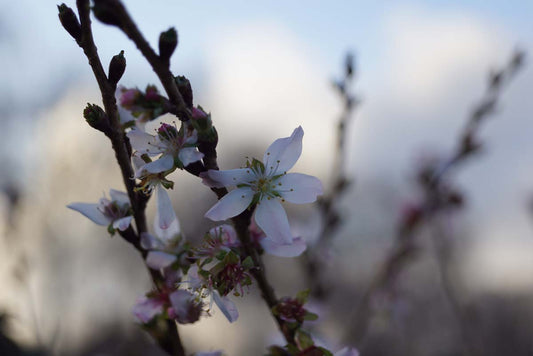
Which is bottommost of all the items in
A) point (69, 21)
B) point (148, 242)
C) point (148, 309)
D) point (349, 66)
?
point (148, 309)

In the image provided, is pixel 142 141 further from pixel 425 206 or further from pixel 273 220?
pixel 425 206

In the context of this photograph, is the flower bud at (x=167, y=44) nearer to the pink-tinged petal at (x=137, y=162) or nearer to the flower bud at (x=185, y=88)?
the flower bud at (x=185, y=88)

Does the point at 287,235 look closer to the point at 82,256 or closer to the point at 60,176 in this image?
the point at 82,256

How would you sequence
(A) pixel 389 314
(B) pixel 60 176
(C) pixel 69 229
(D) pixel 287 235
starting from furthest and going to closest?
1. (B) pixel 60 176
2. (C) pixel 69 229
3. (A) pixel 389 314
4. (D) pixel 287 235

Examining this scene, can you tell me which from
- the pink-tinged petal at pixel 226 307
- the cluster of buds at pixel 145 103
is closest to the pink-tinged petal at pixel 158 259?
the pink-tinged petal at pixel 226 307

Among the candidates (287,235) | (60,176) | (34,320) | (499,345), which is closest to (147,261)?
(287,235)

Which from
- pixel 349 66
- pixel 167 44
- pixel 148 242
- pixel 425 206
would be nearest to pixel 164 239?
pixel 148 242
